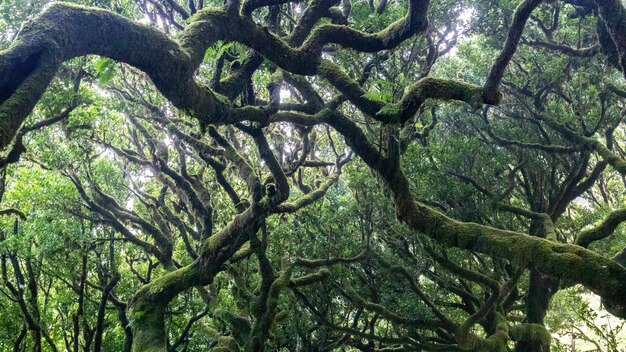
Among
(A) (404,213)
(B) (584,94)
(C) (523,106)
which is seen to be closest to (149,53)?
(A) (404,213)

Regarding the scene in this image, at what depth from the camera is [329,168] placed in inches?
640

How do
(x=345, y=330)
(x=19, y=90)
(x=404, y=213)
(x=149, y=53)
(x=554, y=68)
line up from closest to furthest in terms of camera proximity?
(x=19, y=90) → (x=149, y=53) → (x=404, y=213) → (x=554, y=68) → (x=345, y=330)

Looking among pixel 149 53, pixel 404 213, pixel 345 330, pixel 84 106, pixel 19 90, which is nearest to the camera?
pixel 19 90

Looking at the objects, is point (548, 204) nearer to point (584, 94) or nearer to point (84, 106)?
point (584, 94)

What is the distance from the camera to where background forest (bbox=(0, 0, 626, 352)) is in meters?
6.70

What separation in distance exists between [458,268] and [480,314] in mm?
1050

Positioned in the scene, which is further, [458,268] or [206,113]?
[458,268]

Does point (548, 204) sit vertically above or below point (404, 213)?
above

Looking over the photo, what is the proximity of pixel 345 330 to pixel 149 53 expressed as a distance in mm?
9260

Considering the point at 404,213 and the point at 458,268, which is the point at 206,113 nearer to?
Result: the point at 404,213

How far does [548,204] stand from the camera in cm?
1203

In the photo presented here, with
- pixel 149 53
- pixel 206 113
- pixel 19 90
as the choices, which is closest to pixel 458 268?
pixel 206 113

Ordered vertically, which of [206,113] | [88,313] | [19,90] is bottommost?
[19,90]

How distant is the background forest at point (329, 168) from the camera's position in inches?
264
